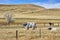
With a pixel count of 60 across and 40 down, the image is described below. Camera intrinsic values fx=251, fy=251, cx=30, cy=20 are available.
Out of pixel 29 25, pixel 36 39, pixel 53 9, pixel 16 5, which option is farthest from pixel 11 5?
pixel 36 39

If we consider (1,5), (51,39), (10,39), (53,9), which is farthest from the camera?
(1,5)

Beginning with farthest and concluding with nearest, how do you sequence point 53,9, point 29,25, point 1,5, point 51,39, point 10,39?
point 1,5 < point 53,9 < point 29,25 < point 10,39 < point 51,39

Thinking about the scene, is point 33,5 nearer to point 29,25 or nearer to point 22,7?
point 22,7

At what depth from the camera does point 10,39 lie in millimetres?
17812

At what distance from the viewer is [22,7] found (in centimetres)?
16250

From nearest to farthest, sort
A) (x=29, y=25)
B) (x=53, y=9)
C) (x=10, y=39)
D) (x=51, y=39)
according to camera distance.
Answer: (x=51, y=39), (x=10, y=39), (x=29, y=25), (x=53, y=9)

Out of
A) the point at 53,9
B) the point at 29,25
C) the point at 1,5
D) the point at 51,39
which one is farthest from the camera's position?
the point at 1,5

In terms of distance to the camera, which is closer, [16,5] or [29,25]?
[29,25]

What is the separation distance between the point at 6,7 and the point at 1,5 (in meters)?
6.99

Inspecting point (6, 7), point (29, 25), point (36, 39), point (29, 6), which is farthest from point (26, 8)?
point (36, 39)

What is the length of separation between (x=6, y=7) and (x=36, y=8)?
19.1 m

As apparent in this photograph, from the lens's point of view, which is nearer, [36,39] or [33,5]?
[36,39]

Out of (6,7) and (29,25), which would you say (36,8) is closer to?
(6,7)

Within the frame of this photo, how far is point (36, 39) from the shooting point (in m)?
18.1
